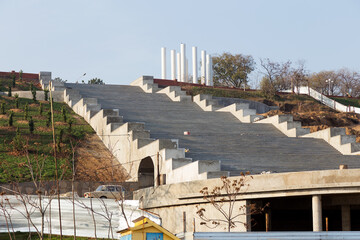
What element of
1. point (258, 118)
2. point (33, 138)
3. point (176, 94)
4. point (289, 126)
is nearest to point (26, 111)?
point (33, 138)

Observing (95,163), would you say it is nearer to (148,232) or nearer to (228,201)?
(228,201)

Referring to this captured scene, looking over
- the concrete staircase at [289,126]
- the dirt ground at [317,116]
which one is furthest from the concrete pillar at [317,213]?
the dirt ground at [317,116]

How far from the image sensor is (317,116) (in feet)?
174

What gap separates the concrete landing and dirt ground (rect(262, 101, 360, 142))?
9.42 m

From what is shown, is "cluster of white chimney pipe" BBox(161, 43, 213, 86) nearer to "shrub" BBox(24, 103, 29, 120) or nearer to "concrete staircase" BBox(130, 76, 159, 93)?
"concrete staircase" BBox(130, 76, 159, 93)

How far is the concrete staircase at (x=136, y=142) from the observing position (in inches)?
1040

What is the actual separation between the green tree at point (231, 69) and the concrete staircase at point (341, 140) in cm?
4427

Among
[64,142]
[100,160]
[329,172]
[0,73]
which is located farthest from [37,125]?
[329,172]

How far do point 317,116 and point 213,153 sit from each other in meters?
24.4

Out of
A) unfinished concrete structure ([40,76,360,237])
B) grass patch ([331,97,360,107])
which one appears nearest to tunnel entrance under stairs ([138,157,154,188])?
unfinished concrete structure ([40,76,360,237])

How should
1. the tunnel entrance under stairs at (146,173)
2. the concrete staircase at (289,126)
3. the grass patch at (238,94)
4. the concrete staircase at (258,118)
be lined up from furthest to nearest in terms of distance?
the grass patch at (238,94)
the concrete staircase at (289,126)
the concrete staircase at (258,118)
the tunnel entrance under stairs at (146,173)

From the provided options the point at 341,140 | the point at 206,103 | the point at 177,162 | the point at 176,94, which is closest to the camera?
the point at 177,162

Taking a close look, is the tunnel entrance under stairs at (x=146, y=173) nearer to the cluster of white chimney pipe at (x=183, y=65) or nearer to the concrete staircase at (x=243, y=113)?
the concrete staircase at (x=243, y=113)

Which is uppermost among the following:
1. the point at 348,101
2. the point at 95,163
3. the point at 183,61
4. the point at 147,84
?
the point at 183,61
